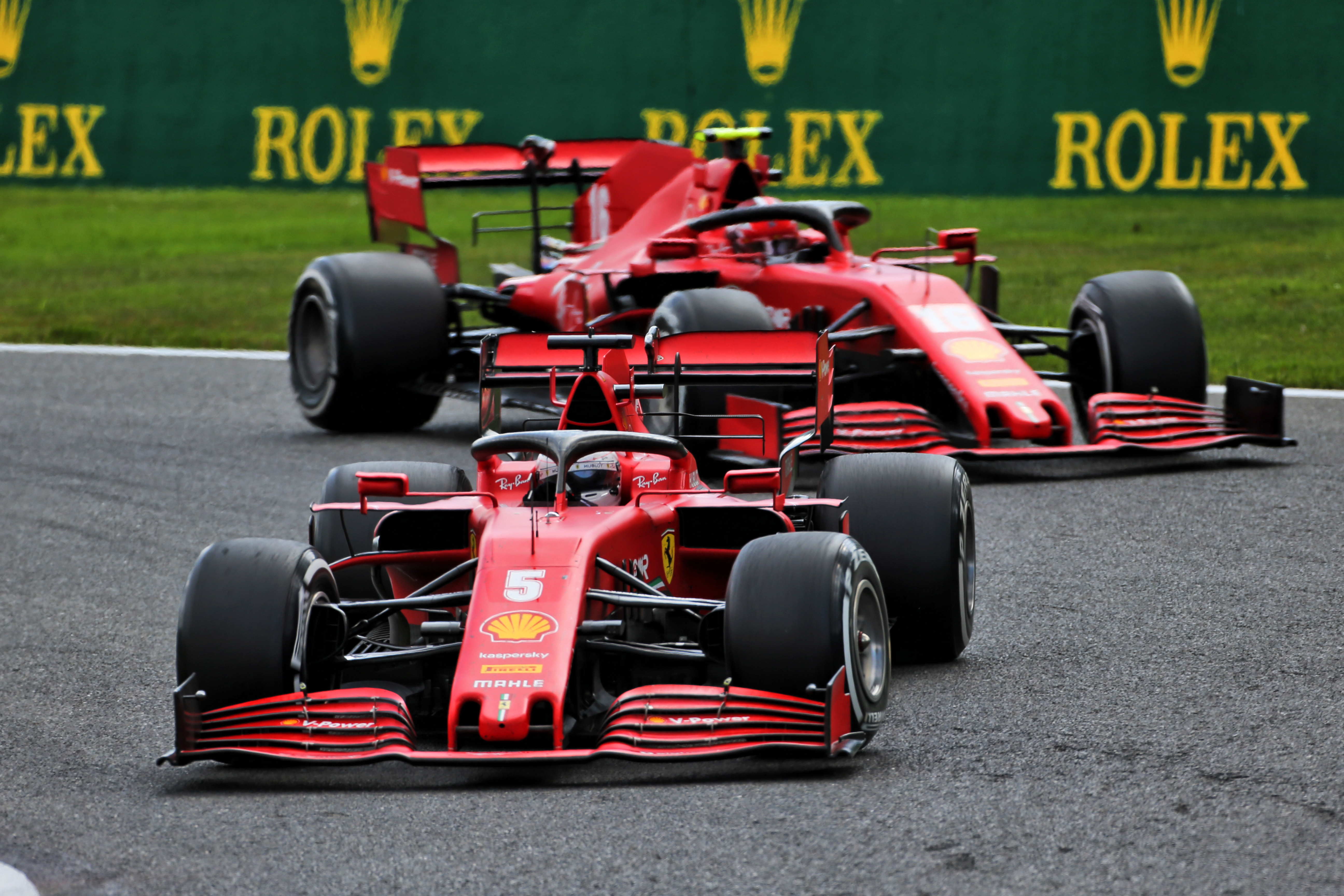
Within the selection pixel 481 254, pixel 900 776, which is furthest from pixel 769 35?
pixel 900 776

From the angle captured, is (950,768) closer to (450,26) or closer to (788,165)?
(788,165)

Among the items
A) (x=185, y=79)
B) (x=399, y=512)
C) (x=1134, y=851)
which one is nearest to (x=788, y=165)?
(x=185, y=79)

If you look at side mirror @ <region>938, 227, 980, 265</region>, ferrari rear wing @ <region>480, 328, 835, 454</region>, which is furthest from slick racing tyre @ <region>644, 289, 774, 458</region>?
ferrari rear wing @ <region>480, 328, 835, 454</region>

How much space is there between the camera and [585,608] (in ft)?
16.8

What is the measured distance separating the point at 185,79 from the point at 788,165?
761 centimetres

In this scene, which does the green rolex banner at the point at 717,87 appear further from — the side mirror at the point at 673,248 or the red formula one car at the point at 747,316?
the side mirror at the point at 673,248

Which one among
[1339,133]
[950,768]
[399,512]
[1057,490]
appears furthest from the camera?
[1339,133]

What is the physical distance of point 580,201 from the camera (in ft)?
43.3

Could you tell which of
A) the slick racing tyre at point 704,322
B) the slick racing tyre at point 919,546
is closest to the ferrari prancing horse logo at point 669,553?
the slick racing tyre at point 919,546

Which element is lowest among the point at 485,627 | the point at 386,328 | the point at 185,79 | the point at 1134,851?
the point at 1134,851

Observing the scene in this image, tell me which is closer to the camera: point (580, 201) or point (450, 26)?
point (580, 201)

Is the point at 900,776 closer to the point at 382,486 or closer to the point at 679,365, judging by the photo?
the point at 382,486

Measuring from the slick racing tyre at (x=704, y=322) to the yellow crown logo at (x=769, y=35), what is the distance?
38.9ft

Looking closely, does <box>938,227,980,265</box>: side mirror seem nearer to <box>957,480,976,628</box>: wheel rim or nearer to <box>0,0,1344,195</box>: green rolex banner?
<box>957,480,976,628</box>: wheel rim
